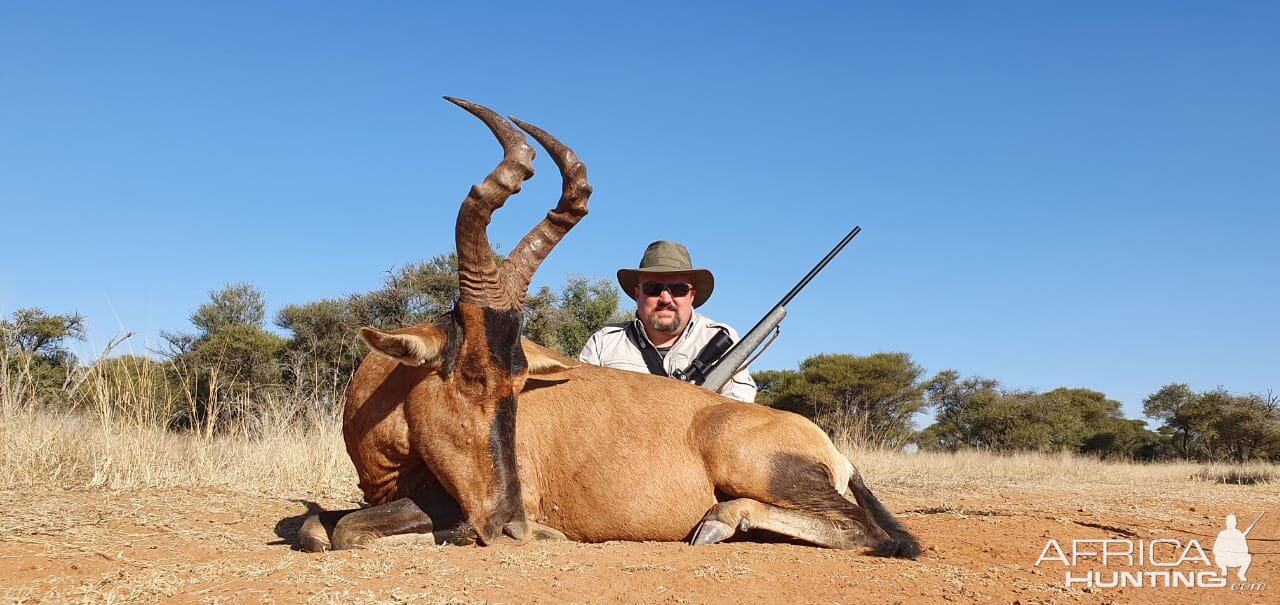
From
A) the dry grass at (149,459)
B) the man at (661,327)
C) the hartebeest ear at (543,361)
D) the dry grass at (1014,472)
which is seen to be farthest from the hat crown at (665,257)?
the dry grass at (1014,472)

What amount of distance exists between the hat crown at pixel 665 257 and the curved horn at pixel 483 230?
11.2ft

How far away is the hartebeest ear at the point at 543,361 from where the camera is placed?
5.45m

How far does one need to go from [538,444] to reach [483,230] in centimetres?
138

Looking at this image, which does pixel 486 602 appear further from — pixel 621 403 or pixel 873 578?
pixel 621 403

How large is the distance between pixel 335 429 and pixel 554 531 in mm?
5791

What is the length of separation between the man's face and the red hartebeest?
2.74m

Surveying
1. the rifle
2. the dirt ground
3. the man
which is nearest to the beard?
the man

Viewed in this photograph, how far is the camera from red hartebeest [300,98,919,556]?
4941 millimetres

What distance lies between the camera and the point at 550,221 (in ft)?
18.1

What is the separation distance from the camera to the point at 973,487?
11.9 m

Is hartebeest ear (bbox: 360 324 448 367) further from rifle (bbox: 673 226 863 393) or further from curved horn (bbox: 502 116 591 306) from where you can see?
rifle (bbox: 673 226 863 393)

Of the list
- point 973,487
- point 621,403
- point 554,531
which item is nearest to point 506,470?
point 554,531

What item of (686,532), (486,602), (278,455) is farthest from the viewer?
(278,455)

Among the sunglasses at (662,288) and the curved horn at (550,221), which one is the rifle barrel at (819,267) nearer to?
the sunglasses at (662,288)
